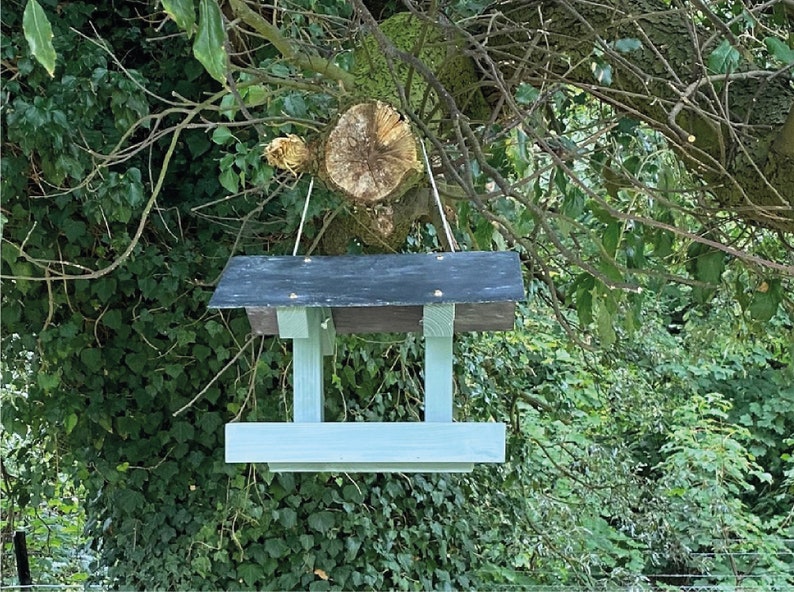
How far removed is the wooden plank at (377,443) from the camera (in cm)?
115

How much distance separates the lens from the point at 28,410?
2.49 m

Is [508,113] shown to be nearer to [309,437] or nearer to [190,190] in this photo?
[190,190]

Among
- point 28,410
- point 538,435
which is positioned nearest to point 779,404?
point 538,435

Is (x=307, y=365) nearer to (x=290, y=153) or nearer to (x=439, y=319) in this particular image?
(x=439, y=319)

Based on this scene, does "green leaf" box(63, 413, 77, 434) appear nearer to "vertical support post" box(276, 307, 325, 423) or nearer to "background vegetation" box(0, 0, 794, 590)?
"background vegetation" box(0, 0, 794, 590)

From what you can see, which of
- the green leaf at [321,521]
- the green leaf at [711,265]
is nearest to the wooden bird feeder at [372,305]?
the green leaf at [711,265]

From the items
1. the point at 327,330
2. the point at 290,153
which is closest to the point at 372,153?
the point at 290,153

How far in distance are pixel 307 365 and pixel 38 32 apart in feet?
2.22

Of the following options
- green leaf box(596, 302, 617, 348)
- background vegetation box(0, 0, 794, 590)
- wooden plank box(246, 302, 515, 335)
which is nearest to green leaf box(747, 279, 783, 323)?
background vegetation box(0, 0, 794, 590)

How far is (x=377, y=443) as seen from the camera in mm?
1162

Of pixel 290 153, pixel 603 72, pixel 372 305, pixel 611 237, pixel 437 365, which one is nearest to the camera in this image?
pixel 372 305

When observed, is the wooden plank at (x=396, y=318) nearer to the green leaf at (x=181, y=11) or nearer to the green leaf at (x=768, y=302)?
the green leaf at (x=181, y=11)

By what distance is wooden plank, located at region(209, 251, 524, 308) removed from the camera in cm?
113

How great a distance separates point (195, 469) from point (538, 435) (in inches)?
82.9
